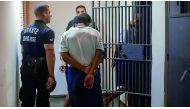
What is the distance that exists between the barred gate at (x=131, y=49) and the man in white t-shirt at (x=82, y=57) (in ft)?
3.00

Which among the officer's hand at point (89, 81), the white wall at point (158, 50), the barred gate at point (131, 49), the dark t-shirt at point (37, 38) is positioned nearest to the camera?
the officer's hand at point (89, 81)

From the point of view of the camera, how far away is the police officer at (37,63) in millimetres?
2602

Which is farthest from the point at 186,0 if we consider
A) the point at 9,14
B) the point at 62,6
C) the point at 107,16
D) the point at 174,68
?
the point at 62,6

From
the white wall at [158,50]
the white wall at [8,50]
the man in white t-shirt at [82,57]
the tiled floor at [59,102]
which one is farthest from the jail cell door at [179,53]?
the white wall at [8,50]

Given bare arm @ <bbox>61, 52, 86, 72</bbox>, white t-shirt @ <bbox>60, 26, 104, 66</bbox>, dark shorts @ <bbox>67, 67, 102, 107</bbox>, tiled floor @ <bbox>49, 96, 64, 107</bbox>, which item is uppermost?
white t-shirt @ <bbox>60, 26, 104, 66</bbox>

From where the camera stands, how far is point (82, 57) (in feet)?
8.28

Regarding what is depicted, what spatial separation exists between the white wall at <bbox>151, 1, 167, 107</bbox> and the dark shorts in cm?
77

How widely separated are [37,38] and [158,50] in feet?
4.13

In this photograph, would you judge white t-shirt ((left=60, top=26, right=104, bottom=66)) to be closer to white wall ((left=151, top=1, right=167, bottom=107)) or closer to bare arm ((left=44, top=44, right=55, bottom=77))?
bare arm ((left=44, top=44, right=55, bottom=77))

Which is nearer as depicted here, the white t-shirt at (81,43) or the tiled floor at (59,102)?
the white t-shirt at (81,43)

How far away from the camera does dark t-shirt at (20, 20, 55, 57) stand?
2586 millimetres

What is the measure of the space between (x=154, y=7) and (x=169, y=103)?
1.02 metres

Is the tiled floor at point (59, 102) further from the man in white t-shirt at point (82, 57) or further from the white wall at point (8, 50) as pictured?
the man in white t-shirt at point (82, 57)

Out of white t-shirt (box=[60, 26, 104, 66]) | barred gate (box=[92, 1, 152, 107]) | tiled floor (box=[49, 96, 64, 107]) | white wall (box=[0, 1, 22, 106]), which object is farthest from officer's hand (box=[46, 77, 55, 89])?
tiled floor (box=[49, 96, 64, 107])
